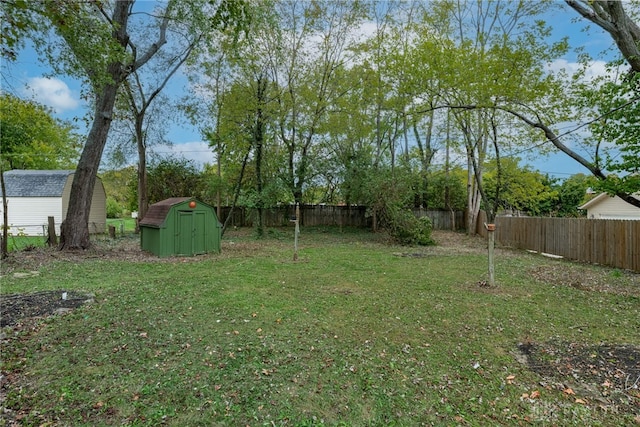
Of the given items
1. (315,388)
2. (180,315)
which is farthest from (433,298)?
(180,315)

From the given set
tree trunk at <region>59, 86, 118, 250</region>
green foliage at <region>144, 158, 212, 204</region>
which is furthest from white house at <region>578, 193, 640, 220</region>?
tree trunk at <region>59, 86, 118, 250</region>

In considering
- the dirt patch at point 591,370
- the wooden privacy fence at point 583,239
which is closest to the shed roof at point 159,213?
the dirt patch at point 591,370

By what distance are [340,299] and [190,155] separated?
15837 mm

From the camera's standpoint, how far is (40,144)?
2250 cm

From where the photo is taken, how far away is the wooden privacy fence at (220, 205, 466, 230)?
18.6 m

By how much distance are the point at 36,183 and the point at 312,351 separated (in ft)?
63.2

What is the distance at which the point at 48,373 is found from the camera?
2689 millimetres

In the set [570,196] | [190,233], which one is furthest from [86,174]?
[570,196]

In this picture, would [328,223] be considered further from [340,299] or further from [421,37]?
[340,299]

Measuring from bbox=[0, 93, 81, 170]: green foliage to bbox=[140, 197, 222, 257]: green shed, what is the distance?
31.2ft

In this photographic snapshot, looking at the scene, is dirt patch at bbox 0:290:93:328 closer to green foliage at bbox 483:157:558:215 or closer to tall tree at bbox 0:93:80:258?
tall tree at bbox 0:93:80:258

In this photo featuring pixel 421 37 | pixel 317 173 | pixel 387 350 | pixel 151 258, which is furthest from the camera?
pixel 317 173

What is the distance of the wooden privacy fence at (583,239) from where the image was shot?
780 cm

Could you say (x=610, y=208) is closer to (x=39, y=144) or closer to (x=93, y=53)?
(x=93, y=53)
